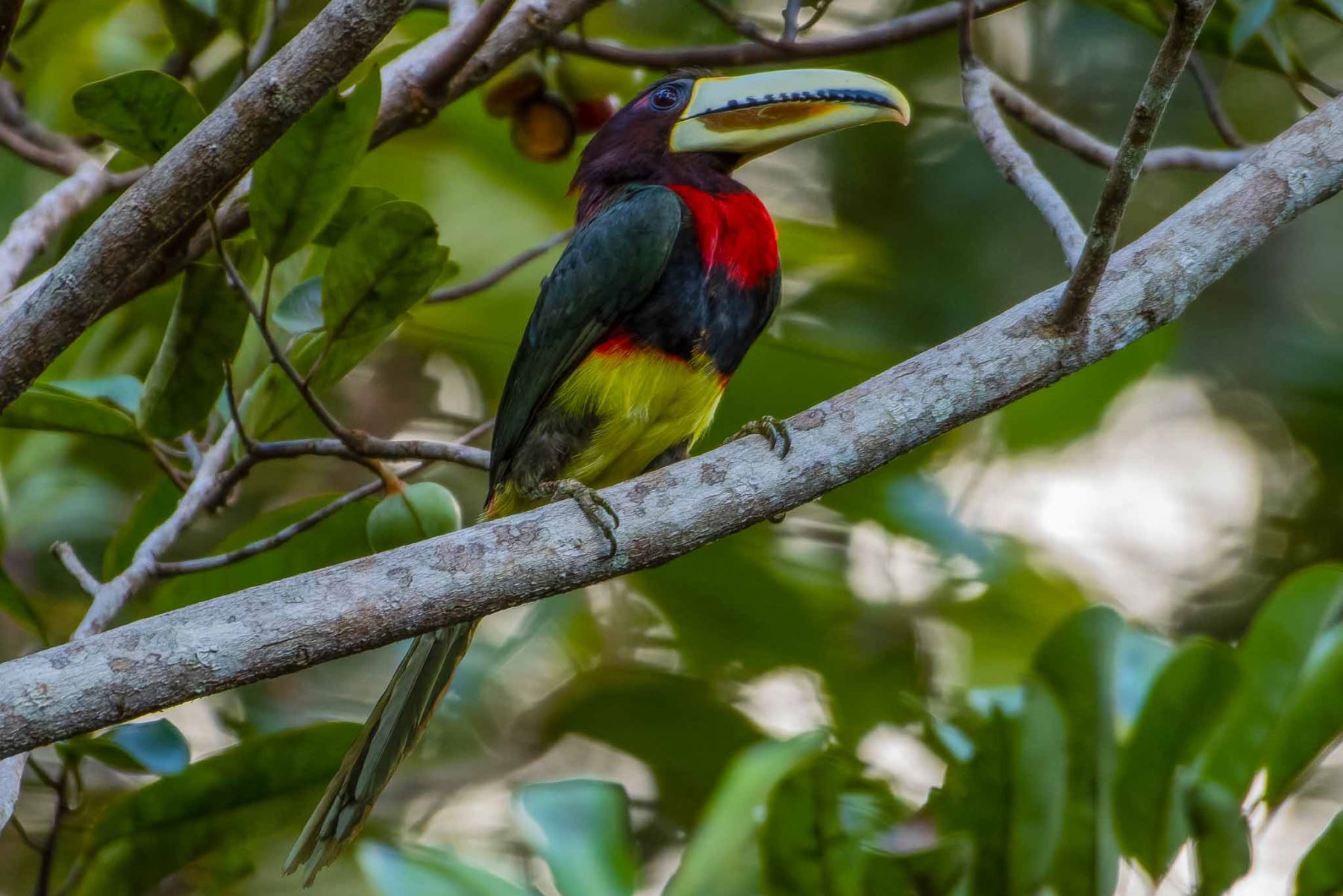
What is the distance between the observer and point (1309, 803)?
4.73 metres

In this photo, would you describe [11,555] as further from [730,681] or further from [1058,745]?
[1058,745]

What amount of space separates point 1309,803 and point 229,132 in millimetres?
4206

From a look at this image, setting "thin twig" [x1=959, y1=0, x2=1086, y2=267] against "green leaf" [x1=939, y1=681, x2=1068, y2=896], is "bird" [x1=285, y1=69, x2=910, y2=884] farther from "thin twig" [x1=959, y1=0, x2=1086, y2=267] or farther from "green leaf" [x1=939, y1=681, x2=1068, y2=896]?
"green leaf" [x1=939, y1=681, x2=1068, y2=896]

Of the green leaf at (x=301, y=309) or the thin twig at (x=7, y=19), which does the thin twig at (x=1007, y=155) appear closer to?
the green leaf at (x=301, y=309)

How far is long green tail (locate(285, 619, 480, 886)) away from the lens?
262 cm

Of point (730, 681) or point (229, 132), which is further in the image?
point (730, 681)

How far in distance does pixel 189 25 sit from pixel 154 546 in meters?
1.03

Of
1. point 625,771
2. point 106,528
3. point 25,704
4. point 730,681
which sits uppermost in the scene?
point 25,704

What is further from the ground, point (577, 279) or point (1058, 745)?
point (577, 279)

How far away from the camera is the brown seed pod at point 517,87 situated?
10.4 ft

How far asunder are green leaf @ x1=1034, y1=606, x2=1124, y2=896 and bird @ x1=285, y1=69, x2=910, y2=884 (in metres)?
0.71

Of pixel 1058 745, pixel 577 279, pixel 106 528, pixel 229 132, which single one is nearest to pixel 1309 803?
pixel 1058 745

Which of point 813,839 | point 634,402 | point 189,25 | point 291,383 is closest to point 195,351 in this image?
point 291,383

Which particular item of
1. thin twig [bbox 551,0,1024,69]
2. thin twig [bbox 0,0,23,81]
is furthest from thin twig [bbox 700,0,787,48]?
thin twig [bbox 0,0,23,81]
